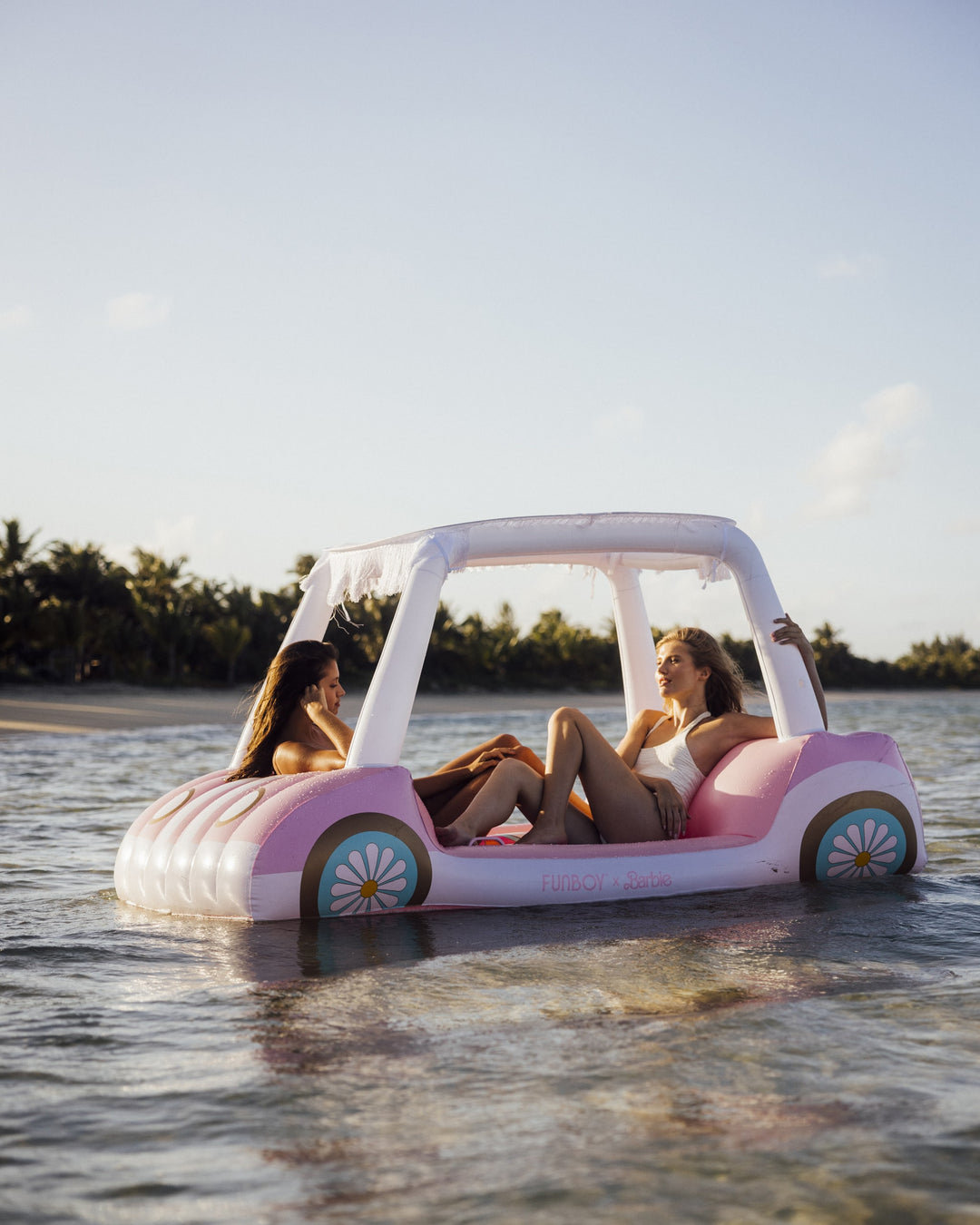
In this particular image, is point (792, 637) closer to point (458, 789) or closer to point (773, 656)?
point (773, 656)

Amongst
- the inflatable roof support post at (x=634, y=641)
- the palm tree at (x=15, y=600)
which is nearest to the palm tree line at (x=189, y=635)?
the palm tree at (x=15, y=600)

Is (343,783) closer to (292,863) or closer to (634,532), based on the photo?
(292,863)

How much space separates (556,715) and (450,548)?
971 millimetres

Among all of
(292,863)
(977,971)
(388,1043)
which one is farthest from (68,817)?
(977,971)

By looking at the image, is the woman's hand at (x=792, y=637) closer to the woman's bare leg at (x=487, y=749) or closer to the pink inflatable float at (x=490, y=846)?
the pink inflatable float at (x=490, y=846)

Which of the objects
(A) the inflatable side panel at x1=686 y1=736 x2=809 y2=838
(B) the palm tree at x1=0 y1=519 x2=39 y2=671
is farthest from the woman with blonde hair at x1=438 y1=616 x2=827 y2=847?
(B) the palm tree at x1=0 y1=519 x2=39 y2=671

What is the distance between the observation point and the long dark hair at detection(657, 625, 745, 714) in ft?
20.5

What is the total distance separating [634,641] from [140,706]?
67.1 ft

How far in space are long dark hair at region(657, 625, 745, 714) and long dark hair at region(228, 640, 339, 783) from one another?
1.86 m

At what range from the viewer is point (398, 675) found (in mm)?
Result: 5297

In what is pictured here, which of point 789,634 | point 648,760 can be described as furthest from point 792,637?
point 648,760

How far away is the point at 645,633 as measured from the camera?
734 cm

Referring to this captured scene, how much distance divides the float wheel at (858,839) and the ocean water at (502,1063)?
0.69 feet

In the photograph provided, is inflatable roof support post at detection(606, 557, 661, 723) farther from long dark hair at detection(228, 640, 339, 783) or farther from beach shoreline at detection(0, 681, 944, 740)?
beach shoreline at detection(0, 681, 944, 740)
